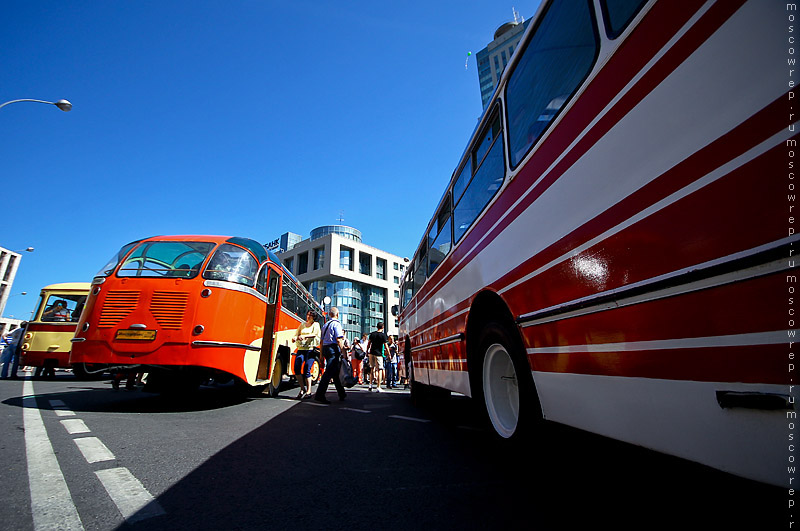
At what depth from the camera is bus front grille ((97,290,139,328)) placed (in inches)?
204

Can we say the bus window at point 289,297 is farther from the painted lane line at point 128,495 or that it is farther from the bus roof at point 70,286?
the bus roof at point 70,286

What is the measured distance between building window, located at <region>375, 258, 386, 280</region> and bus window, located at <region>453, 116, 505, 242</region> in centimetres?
5997

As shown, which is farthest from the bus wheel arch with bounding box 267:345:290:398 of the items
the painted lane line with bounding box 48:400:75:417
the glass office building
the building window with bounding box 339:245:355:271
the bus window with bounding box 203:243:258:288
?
the building window with bounding box 339:245:355:271

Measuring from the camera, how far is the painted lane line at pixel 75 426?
12.3 feet

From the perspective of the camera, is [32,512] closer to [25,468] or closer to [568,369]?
[25,468]

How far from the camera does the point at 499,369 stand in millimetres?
3062

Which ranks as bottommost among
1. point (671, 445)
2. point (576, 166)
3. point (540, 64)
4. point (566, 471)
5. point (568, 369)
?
point (566, 471)

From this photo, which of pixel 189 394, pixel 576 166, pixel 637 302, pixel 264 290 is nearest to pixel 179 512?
pixel 637 302

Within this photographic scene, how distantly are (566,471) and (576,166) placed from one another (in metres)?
2.19

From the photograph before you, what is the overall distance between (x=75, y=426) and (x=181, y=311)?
168 centimetres

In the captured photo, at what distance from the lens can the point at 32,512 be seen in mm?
1864

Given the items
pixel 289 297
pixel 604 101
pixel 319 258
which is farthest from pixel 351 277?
pixel 604 101

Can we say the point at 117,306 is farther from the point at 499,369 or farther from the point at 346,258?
the point at 346,258

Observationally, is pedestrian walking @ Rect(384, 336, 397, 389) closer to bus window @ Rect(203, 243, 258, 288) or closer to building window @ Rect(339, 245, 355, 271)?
bus window @ Rect(203, 243, 258, 288)
